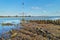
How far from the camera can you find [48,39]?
15562 millimetres

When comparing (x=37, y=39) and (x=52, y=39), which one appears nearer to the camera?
(x=37, y=39)

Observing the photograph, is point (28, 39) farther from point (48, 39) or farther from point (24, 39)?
point (48, 39)

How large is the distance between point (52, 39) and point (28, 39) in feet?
8.41

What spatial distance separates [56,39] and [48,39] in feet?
3.53

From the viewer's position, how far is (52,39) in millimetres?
15914

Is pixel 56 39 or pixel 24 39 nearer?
pixel 24 39

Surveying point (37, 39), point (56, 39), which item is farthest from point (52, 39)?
point (37, 39)

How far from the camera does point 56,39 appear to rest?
16188mm

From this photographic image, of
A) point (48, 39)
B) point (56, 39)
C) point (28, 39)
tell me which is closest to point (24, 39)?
point (28, 39)

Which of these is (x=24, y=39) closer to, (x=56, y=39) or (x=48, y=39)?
(x=48, y=39)

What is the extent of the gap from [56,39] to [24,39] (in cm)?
347

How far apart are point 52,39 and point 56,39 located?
52 cm

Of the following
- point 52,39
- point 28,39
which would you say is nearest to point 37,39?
point 28,39

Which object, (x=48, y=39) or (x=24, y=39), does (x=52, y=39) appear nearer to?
(x=48, y=39)
